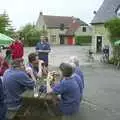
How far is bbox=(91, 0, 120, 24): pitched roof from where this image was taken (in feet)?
150

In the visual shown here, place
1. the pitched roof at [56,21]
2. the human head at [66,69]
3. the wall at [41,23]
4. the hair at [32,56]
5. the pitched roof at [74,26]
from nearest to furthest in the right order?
the human head at [66,69] → the hair at [32,56] → the pitched roof at [74,26] → the pitched roof at [56,21] → the wall at [41,23]

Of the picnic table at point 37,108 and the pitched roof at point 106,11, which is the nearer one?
the picnic table at point 37,108

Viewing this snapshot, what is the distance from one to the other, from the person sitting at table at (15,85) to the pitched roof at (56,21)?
303ft

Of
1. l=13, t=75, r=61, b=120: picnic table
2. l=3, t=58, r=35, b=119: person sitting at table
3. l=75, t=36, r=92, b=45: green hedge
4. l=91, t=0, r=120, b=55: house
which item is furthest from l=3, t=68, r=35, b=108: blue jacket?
l=75, t=36, r=92, b=45: green hedge

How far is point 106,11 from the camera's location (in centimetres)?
4716

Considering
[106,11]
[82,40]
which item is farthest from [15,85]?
[82,40]

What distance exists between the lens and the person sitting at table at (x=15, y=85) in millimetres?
8781

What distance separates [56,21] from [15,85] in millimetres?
95649

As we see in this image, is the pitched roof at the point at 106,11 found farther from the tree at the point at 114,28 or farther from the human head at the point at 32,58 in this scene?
the human head at the point at 32,58

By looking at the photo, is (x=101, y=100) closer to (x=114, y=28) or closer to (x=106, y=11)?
(x=114, y=28)

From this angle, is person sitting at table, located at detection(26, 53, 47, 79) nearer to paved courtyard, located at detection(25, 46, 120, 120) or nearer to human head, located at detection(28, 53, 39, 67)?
human head, located at detection(28, 53, 39, 67)

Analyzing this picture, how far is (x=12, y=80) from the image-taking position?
880 centimetres

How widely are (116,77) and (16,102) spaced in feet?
46.3

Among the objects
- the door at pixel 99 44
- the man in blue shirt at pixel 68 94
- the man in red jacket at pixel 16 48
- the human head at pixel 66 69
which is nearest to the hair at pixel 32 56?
the man in blue shirt at pixel 68 94
